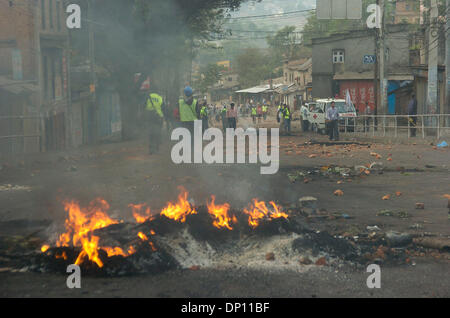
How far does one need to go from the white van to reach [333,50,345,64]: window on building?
19045mm

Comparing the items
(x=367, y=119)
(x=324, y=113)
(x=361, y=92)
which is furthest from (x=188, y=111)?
(x=361, y=92)

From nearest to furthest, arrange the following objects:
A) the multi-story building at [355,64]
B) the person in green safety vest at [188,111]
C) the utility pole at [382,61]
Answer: the person in green safety vest at [188,111], the utility pole at [382,61], the multi-story building at [355,64]

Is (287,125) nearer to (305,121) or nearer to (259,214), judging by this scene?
(305,121)

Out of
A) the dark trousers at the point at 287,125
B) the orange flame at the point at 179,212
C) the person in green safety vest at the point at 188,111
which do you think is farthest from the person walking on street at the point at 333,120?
the orange flame at the point at 179,212

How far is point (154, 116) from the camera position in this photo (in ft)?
51.9

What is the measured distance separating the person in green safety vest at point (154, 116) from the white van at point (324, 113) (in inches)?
529

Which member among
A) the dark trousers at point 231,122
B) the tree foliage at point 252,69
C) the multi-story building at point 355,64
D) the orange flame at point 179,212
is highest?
the tree foliage at point 252,69

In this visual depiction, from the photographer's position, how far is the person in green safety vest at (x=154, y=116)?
1541cm

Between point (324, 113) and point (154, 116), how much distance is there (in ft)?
51.1

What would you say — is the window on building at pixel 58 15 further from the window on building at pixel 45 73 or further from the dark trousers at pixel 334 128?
the dark trousers at pixel 334 128

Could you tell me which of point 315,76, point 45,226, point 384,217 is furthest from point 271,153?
point 315,76

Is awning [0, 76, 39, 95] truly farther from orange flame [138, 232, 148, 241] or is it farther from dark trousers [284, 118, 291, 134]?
orange flame [138, 232, 148, 241]

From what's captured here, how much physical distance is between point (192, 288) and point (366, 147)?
15965 millimetres

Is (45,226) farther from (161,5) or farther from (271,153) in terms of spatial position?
(161,5)
